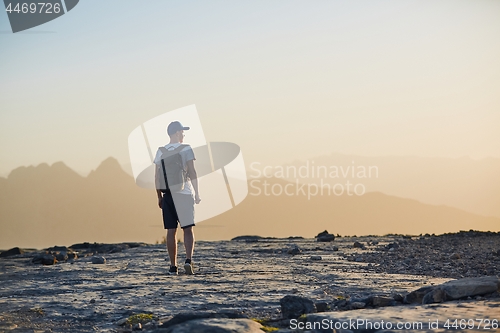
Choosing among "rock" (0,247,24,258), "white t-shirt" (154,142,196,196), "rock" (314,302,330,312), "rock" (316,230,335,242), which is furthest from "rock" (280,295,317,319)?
"rock" (316,230,335,242)

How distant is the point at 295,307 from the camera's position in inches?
232

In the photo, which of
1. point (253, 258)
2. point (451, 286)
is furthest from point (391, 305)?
point (253, 258)

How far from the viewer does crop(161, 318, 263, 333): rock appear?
191 inches

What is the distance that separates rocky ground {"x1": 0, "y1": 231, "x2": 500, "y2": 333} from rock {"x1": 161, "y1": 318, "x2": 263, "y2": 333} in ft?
0.05

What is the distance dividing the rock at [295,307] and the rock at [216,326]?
26.9 inches

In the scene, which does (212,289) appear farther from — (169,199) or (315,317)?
(315,317)

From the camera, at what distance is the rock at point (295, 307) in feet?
19.2

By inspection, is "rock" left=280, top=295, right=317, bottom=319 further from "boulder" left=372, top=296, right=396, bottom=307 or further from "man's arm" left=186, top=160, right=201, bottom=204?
"man's arm" left=186, top=160, right=201, bottom=204

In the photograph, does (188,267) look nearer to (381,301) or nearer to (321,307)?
(321,307)

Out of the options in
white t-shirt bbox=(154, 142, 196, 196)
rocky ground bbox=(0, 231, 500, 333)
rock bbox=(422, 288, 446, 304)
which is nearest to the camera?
rocky ground bbox=(0, 231, 500, 333)

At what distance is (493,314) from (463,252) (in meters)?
9.04

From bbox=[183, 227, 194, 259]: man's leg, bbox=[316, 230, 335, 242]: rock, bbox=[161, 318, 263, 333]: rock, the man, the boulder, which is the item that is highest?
the man

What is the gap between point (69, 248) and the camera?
69.9 ft

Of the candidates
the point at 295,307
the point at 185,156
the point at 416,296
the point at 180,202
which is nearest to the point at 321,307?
the point at 295,307
